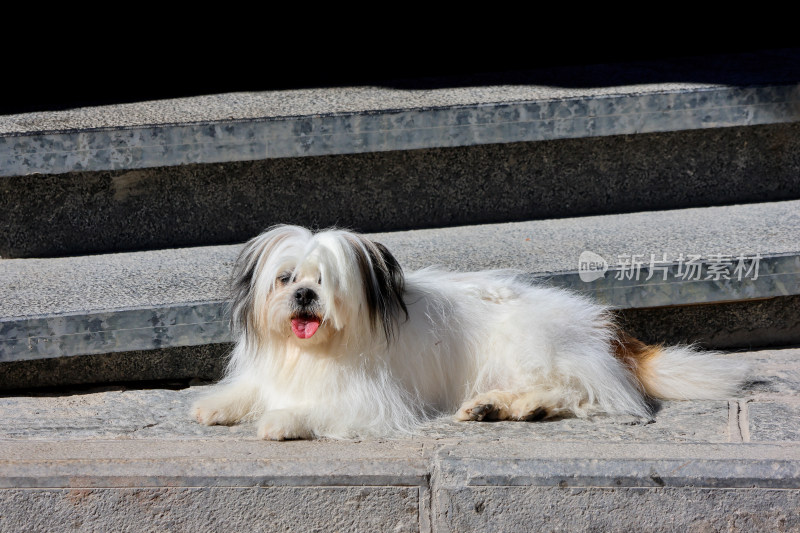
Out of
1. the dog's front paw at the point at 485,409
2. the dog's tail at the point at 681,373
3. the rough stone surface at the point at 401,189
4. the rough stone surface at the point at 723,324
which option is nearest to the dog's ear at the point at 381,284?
→ the dog's front paw at the point at 485,409

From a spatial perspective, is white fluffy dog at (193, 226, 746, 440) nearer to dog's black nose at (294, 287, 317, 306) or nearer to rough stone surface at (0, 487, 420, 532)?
dog's black nose at (294, 287, 317, 306)

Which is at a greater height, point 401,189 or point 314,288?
point 401,189

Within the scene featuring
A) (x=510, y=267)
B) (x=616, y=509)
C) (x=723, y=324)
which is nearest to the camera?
(x=616, y=509)

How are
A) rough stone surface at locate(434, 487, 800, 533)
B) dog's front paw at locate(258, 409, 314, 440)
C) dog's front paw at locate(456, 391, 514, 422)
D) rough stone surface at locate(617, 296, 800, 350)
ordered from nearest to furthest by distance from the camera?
rough stone surface at locate(434, 487, 800, 533) < dog's front paw at locate(258, 409, 314, 440) < dog's front paw at locate(456, 391, 514, 422) < rough stone surface at locate(617, 296, 800, 350)

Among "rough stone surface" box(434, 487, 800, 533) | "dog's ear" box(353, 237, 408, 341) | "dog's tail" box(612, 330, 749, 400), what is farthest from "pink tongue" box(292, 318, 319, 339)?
"dog's tail" box(612, 330, 749, 400)

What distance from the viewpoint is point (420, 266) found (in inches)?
112

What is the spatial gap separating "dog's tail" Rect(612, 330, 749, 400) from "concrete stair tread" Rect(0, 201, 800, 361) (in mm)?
246

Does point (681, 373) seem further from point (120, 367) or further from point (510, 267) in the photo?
point (120, 367)

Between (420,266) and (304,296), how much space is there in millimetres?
723

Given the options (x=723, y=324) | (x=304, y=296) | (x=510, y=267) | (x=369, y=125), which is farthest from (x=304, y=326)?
(x=723, y=324)

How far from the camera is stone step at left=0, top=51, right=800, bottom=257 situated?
10.5 ft

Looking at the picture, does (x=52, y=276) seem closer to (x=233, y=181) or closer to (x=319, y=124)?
(x=233, y=181)

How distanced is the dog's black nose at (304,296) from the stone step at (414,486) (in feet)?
1.30

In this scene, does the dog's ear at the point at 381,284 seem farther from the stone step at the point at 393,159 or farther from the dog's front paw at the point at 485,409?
the stone step at the point at 393,159
